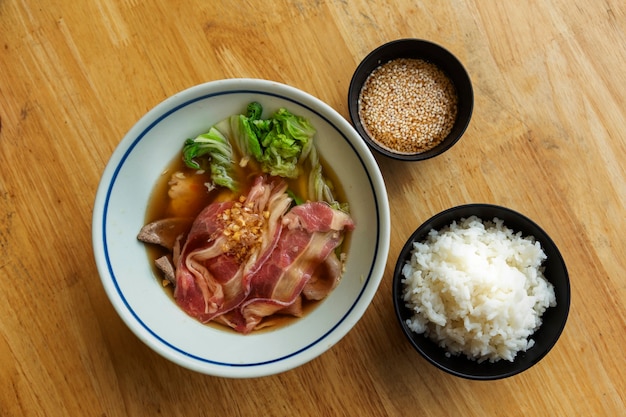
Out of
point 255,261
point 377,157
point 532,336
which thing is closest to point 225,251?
point 255,261

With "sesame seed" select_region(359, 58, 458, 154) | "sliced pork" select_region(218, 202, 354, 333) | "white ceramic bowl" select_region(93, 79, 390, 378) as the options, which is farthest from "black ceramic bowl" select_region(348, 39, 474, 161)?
"sliced pork" select_region(218, 202, 354, 333)

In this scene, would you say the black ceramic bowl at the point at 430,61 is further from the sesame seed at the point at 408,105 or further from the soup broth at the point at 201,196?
the soup broth at the point at 201,196

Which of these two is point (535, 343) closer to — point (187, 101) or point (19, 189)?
point (187, 101)

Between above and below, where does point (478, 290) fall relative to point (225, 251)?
below

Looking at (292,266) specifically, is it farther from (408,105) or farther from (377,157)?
(408,105)

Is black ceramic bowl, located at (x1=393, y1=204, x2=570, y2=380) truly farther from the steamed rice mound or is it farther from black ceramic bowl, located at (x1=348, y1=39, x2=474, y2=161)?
black ceramic bowl, located at (x1=348, y1=39, x2=474, y2=161)

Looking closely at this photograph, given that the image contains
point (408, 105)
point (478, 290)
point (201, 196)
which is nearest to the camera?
point (478, 290)

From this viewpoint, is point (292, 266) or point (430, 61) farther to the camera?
point (430, 61)
